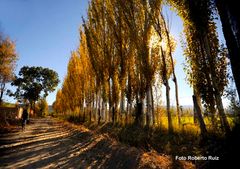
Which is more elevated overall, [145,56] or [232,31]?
[145,56]

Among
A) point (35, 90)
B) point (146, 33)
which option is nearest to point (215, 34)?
point (146, 33)

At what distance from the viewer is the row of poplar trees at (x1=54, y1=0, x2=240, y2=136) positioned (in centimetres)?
777

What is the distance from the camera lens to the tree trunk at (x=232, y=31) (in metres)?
3.78

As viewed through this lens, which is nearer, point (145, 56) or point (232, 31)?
point (232, 31)

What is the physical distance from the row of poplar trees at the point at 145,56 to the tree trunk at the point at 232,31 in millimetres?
367

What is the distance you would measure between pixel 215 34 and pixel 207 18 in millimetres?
1584

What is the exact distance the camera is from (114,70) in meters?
17.7

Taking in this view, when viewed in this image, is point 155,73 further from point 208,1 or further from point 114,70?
point 208,1

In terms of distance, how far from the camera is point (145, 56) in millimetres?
12945

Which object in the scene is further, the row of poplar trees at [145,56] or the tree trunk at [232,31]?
the row of poplar trees at [145,56]

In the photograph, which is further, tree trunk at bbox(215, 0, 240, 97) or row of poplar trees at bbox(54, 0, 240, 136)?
row of poplar trees at bbox(54, 0, 240, 136)

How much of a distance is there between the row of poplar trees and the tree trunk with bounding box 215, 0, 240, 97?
1.20ft

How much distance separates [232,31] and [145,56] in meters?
9.00

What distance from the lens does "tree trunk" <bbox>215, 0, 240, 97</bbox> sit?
149 inches
